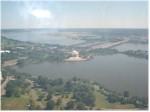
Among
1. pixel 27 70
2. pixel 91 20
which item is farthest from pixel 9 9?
pixel 91 20

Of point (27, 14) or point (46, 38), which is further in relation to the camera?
point (46, 38)

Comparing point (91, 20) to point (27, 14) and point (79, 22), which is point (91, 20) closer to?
point (79, 22)

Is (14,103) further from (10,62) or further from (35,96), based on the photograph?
(10,62)

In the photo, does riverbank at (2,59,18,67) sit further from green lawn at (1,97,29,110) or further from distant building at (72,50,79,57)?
distant building at (72,50,79,57)

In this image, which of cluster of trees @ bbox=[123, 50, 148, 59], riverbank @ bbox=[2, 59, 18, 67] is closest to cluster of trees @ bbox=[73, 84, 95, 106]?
cluster of trees @ bbox=[123, 50, 148, 59]

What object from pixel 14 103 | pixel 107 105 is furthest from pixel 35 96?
pixel 107 105

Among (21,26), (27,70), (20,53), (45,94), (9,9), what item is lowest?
(45,94)

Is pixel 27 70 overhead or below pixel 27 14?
below
